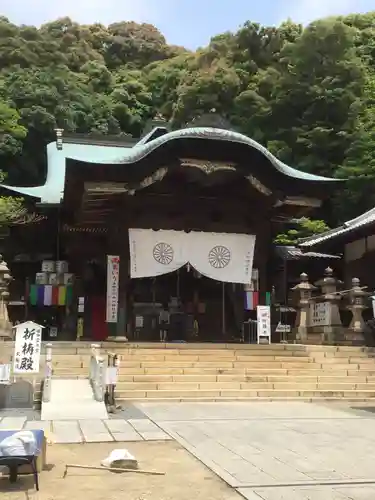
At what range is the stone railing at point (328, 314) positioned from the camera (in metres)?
17.3

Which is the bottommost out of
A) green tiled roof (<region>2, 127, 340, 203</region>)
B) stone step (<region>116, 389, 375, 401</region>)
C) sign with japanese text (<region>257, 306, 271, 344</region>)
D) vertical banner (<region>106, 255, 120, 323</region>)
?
stone step (<region>116, 389, 375, 401</region>)

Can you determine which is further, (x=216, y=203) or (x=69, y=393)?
(x=216, y=203)

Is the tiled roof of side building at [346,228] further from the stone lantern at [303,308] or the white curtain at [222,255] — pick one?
the white curtain at [222,255]

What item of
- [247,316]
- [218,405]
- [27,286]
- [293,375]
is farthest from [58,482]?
[27,286]

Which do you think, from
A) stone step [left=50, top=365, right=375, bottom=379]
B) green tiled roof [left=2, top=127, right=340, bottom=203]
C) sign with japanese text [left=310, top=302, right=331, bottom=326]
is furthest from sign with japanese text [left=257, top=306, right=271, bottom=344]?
green tiled roof [left=2, top=127, right=340, bottom=203]

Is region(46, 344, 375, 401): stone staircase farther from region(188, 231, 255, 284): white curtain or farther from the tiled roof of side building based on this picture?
the tiled roof of side building

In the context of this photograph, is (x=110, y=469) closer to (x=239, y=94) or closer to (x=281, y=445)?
(x=281, y=445)

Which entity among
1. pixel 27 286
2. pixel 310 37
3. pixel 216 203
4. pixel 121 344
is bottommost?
pixel 121 344

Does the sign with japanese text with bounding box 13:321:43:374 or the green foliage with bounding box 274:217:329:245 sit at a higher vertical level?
the green foliage with bounding box 274:217:329:245

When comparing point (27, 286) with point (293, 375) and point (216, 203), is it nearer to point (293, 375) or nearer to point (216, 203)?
point (216, 203)

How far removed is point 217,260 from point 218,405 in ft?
24.8

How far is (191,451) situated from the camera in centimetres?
673

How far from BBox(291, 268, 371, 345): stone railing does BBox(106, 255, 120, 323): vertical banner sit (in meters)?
6.12

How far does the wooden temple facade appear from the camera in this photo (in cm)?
1720
